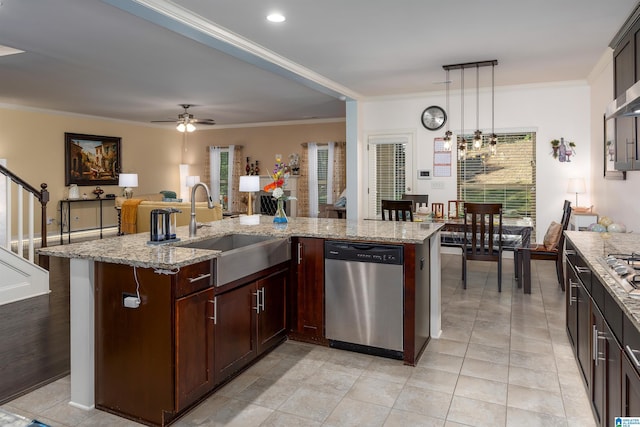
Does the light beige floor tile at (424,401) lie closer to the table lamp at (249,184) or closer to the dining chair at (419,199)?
the table lamp at (249,184)

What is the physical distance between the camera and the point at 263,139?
11.3 metres

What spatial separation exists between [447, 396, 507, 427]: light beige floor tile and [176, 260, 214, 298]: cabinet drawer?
1494 millimetres

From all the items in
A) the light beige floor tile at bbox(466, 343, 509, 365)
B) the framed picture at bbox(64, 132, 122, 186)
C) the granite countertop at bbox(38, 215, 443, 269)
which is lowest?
the light beige floor tile at bbox(466, 343, 509, 365)

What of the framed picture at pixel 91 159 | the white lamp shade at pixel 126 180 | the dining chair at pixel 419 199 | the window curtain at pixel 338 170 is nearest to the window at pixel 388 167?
the dining chair at pixel 419 199

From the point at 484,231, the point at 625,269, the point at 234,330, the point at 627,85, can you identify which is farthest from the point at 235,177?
the point at 625,269

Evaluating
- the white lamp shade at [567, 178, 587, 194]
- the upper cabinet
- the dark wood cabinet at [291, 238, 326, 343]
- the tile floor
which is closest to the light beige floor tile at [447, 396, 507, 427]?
the tile floor

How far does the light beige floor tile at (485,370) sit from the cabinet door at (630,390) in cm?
131

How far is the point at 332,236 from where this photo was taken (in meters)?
3.18

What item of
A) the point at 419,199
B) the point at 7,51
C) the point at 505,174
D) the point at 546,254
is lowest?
the point at 546,254

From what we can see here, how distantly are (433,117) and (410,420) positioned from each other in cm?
562

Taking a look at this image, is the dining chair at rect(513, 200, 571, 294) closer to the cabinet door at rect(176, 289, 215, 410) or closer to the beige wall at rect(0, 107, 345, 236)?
the cabinet door at rect(176, 289, 215, 410)

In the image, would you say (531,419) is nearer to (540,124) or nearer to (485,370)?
(485,370)

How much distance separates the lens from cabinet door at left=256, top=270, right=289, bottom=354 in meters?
3.01

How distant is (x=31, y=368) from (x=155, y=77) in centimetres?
430
